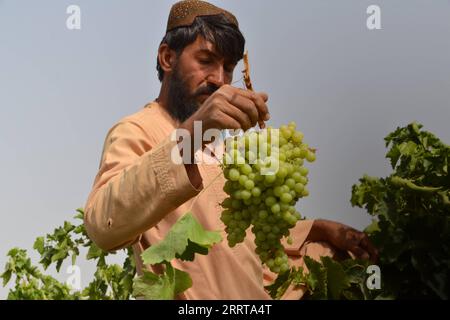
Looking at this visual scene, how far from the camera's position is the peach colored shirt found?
188cm

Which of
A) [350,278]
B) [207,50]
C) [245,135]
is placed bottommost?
[350,278]

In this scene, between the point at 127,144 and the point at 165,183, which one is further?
the point at 127,144

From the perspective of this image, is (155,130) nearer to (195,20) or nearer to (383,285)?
(195,20)

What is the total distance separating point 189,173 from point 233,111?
0.77 ft

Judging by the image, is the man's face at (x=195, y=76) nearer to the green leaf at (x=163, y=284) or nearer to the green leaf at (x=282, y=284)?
the green leaf at (x=282, y=284)

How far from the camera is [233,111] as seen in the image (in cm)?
174

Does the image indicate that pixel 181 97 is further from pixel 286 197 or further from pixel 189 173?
pixel 286 197

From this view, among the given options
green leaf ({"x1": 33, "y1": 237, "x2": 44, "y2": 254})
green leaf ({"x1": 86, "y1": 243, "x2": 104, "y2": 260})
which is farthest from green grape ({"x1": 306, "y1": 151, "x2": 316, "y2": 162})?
green leaf ({"x1": 33, "y1": 237, "x2": 44, "y2": 254})

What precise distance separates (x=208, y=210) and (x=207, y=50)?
2.20ft

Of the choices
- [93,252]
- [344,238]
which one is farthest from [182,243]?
[93,252]

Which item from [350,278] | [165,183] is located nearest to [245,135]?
[165,183]

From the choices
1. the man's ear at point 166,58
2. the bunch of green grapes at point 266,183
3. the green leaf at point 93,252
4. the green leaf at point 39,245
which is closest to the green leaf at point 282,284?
the bunch of green grapes at point 266,183

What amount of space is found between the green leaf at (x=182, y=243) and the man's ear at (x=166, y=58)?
1300mm

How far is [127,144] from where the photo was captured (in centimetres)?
237
